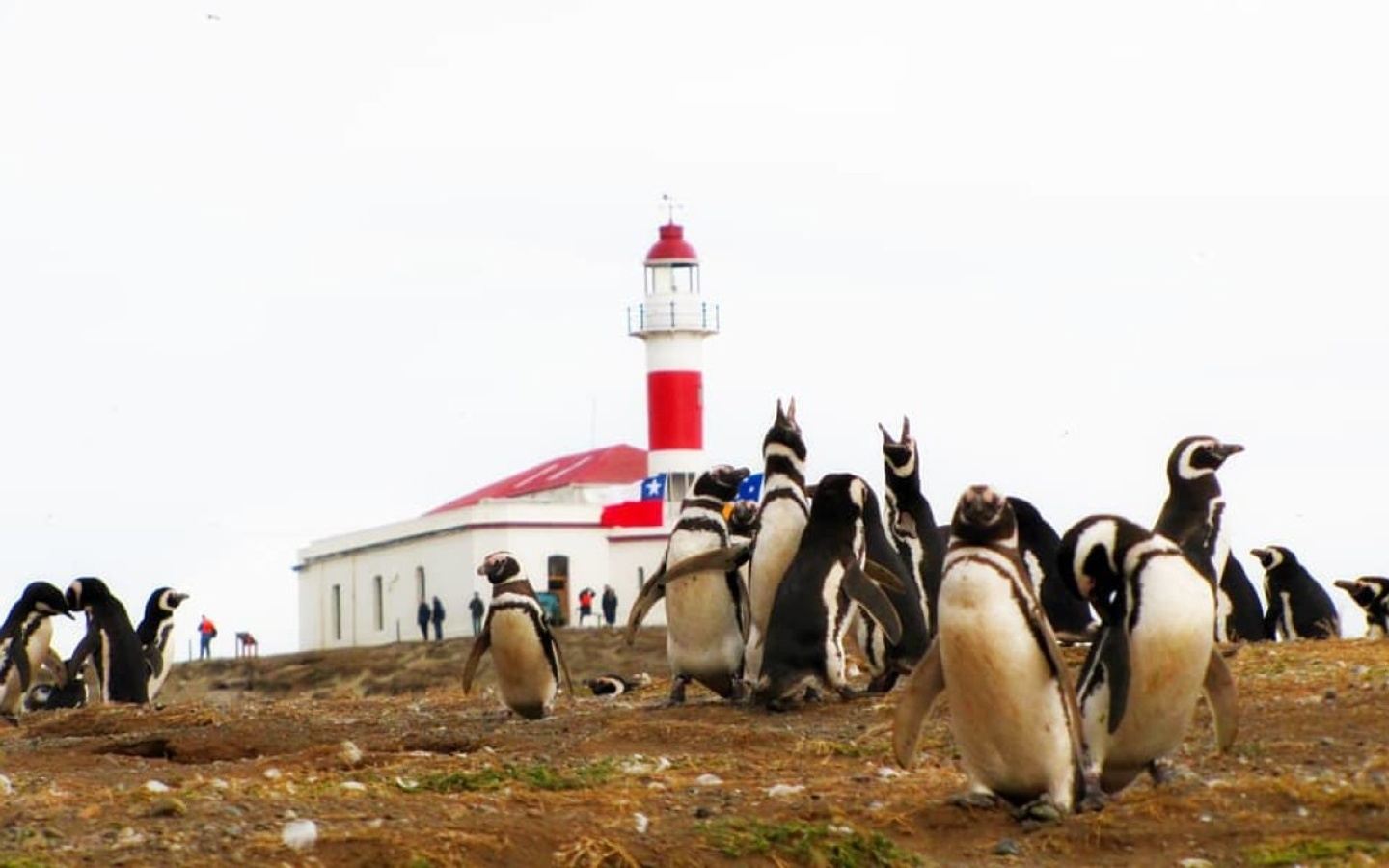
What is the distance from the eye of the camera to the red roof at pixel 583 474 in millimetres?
78062

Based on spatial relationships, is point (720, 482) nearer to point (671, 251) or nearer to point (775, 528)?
point (775, 528)

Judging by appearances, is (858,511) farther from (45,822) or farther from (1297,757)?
(45,822)

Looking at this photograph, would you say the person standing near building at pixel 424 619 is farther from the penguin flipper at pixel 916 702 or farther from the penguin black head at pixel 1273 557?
the penguin flipper at pixel 916 702

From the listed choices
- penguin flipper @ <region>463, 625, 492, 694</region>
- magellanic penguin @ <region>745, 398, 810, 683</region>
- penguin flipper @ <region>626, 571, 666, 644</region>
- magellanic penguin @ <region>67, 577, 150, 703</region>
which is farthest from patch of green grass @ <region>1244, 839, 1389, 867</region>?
magellanic penguin @ <region>67, 577, 150, 703</region>

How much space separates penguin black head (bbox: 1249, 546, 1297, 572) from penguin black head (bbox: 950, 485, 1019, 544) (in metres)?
12.9

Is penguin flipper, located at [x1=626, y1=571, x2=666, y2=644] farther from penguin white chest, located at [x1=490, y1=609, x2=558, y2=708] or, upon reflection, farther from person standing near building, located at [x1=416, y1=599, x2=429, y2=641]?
person standing near building, located at [x1=416, y1=599, x2=429, y2=641]

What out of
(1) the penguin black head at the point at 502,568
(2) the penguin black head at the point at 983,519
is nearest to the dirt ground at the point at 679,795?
(2) the penguin black head at the point at 983,519

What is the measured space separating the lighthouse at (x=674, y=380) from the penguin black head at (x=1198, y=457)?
54.9m

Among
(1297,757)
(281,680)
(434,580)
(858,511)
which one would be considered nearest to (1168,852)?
(1297,757)

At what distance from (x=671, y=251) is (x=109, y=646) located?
51523 mm

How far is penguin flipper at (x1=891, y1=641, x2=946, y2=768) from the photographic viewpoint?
952 cm

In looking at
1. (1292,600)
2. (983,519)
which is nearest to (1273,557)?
(1292,600)

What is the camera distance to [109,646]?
2225 centimetres

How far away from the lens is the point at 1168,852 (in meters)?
8.57
